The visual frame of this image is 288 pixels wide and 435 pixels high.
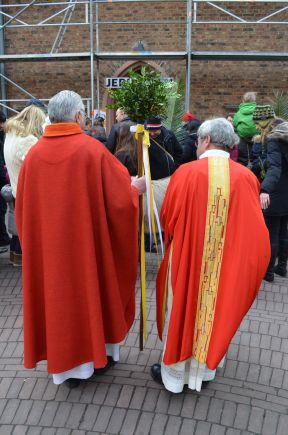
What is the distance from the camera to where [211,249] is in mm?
2922

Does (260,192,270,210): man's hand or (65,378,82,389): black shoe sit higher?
(260,192,270,210): man's hand

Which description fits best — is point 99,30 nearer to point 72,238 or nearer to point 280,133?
point 280,133

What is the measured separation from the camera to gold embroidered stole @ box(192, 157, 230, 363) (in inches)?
113

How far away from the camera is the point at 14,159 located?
4820 mm

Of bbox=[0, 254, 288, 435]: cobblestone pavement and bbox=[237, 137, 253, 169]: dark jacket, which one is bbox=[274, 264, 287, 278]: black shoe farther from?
bbox=[237, 137, 253, 169]: dark jacket

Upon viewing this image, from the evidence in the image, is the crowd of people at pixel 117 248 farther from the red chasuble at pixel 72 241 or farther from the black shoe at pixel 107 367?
the black shoe at pixel 107 367

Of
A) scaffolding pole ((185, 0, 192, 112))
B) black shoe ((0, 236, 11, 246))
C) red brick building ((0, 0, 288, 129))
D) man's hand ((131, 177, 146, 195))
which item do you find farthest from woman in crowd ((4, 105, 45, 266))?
red brick building ((0, 0, 288, 129))

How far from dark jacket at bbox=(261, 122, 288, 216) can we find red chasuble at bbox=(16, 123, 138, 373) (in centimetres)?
229

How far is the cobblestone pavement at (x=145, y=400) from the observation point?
3.02 meters

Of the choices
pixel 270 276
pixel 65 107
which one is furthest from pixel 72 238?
pixel 270 276

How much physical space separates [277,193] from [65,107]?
9.64 ft

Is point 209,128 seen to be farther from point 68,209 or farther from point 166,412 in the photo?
point 166,412

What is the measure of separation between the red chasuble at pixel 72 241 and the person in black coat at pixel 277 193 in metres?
2.22

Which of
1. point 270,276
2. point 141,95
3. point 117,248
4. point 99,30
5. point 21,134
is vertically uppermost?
point 99,30
